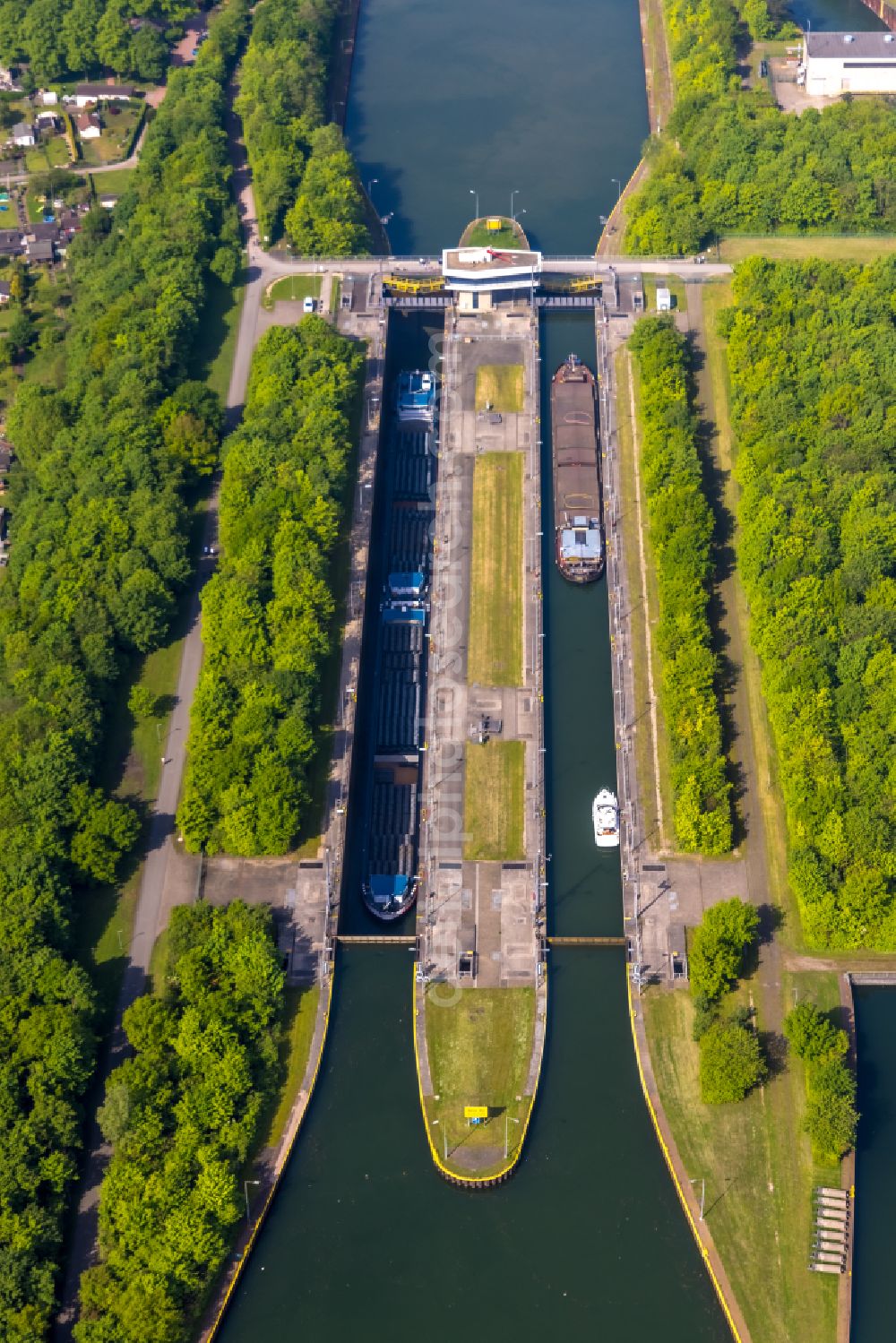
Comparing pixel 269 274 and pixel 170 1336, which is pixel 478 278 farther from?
pixel 170 1336

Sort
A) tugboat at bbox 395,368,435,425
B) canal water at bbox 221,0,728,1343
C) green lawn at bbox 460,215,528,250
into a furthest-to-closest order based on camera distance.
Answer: green lawn at bbox 460,215,528,250 → tugboat at bbox 395,368,435,425 → canal water at bbox 221,0,728,1343

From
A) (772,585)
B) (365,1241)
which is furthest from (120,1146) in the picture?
(772,585)

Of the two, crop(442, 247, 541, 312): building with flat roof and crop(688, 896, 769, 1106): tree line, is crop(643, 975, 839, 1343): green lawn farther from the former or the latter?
crop(442, 247, 541, 312): building with flat roof

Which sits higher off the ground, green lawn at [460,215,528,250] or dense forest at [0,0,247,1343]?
green lawn at [460,215,528,250]

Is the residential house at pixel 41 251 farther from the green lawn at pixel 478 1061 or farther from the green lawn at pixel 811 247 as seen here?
the green lawn at pixel 478 1061

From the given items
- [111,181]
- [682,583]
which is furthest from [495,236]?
[682,583]

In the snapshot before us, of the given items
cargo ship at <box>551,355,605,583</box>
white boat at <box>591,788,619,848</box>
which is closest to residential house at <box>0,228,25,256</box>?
cargo ship at <box>551,355,605,583</box>
